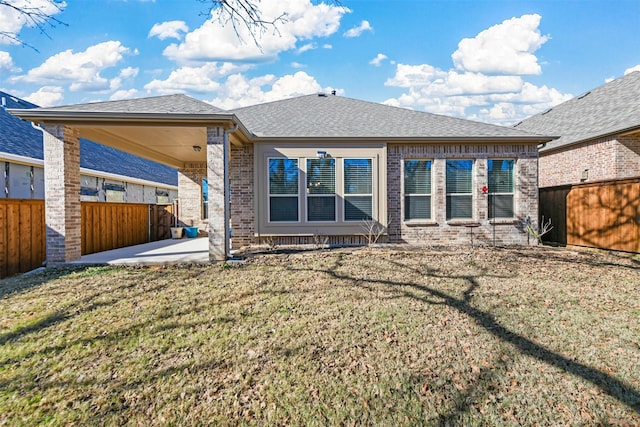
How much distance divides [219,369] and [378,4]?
11059 mm

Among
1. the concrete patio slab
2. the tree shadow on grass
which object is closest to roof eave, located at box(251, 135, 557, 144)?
the concrete patio slab

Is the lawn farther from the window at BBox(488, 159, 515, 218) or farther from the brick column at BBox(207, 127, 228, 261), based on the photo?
the window at BBox(488, 159, 515, 218)

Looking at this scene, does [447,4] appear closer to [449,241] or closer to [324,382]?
[449,241]

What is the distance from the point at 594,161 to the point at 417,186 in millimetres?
6648

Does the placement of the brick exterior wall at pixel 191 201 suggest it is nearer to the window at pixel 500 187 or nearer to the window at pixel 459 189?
the window at pixel 459 189

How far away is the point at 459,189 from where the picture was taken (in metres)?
9.85

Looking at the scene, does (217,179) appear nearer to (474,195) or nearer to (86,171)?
(474,195)

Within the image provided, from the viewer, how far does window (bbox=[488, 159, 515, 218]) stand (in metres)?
9.88

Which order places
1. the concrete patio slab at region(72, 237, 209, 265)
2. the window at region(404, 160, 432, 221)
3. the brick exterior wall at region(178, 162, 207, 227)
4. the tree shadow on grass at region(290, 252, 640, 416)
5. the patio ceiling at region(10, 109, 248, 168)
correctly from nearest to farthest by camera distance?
the tree shadow on grass at region(290, 252, 640, 416) < the patio ceiling at region(10, 109, 248, 168) < the concrete patio slab at region(72, 237, 209, 265) < the window at region(404, 160, 432, 221) < the brick exterior wall at region(178, 162, 207, 227)

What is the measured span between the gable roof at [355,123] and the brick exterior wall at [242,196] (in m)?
0.80

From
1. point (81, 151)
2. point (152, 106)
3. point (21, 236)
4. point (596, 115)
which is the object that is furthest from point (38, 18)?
point (596, 115)

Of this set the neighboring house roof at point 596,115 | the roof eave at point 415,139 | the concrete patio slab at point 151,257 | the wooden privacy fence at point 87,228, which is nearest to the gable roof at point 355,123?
the roof eave at point 415,139

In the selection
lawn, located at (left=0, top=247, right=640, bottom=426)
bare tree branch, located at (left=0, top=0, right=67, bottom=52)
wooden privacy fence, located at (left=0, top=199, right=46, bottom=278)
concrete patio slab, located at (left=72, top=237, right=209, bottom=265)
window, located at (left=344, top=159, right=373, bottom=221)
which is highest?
bare tree branch, located at (left=0, top=0, right=67, bottom=52)

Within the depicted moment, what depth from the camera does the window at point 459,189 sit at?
32.2 feet
